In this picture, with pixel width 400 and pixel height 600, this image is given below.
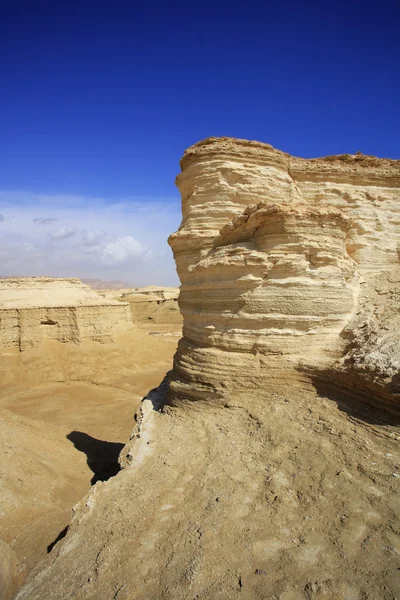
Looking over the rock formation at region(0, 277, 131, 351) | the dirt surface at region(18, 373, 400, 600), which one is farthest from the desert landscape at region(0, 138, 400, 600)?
the rock formation at region(0, 277, 131, 351)

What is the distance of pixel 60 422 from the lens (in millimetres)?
12555

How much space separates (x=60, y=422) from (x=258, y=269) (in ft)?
33.5

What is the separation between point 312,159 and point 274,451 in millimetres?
7757

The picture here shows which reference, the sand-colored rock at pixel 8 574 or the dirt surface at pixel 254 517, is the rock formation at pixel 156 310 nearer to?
the dirt surface at pixel 254 517

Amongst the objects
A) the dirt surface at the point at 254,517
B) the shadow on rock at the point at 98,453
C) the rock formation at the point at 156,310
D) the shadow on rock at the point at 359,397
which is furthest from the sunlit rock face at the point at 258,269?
the rock formation at the point at 156,310

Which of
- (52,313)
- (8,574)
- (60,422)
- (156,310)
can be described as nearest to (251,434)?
(8,574)

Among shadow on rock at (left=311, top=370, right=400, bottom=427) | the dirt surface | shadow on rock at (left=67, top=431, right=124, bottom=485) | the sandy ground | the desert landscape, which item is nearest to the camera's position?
the dirt surface

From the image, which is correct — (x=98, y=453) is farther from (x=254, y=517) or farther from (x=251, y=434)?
(x=254, y=517)

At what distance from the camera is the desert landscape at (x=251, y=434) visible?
126 inches

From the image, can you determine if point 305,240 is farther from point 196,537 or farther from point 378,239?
point 196,537

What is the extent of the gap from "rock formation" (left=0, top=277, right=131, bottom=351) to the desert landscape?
21.8 ft

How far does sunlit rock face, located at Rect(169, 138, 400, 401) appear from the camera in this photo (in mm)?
6133

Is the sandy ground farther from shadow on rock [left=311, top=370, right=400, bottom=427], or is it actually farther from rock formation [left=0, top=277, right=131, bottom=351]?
shadow on rock [left=311, top=370, right=400, bottom=427]

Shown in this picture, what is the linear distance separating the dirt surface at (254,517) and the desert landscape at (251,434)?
0.02 metres
